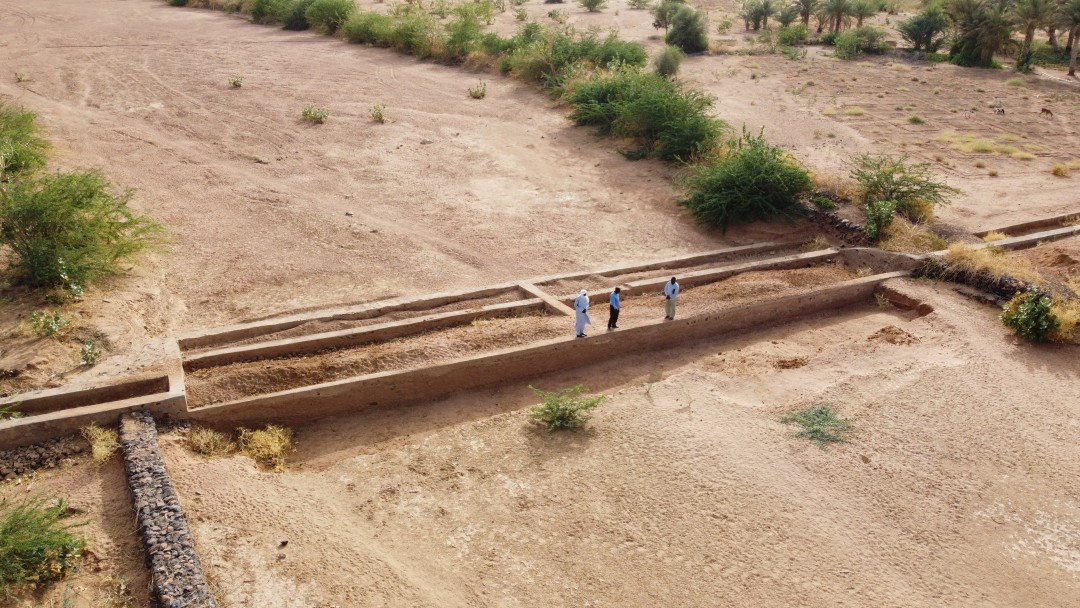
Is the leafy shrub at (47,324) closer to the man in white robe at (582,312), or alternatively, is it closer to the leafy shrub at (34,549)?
the leafy shrub at (34,549)

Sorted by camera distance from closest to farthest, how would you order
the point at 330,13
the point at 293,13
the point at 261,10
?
the point at 330,13
the point at 293,13
the point at 261,10

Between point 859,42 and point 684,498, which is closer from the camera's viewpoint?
point 684,498

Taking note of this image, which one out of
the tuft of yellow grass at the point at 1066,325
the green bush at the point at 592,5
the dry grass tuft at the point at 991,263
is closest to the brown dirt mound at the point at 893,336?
the tuft of yellow grass at the point at 1066,325

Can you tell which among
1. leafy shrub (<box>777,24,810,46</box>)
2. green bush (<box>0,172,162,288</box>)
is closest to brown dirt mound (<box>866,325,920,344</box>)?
green bush (<box>0,172,162,288</box>)

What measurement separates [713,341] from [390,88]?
1423 cm

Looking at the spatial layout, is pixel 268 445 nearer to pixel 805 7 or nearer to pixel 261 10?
pixel 261 10

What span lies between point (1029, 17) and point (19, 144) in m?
31.1

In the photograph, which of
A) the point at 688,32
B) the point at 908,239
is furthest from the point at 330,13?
the point at 908,239

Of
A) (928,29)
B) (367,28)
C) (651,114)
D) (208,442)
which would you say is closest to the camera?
(208,442)

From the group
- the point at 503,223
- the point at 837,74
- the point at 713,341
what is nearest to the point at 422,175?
the point at 503,223

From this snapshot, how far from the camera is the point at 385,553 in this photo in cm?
708

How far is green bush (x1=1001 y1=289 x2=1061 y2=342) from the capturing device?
33.9 ft

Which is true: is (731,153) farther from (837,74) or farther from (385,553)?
(837,74)

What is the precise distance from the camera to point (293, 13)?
28406mm
